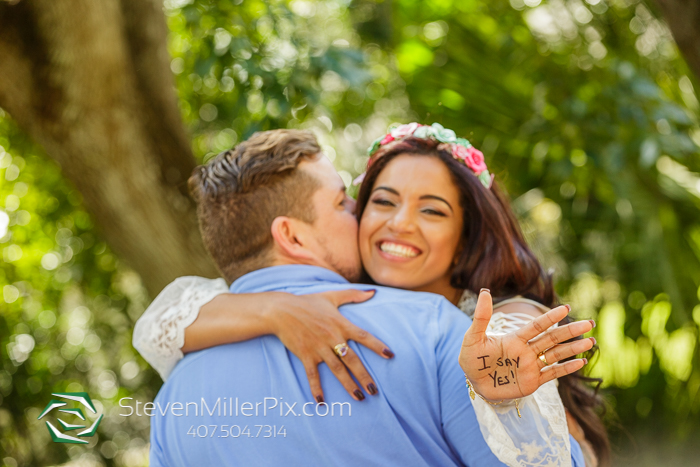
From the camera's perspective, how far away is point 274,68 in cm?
266

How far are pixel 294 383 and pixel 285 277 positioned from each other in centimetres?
37

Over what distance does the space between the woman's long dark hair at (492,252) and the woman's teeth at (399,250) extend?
165 mm

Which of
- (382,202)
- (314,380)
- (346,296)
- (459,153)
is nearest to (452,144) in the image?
(459,153)

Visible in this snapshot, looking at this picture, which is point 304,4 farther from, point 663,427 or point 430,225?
point 663,427

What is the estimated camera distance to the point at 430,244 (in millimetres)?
1931

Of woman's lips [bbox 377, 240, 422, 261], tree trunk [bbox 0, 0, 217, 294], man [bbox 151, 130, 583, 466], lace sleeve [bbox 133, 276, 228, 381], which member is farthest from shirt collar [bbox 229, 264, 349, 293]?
tree trunk [bbox 0, 0, 217, 294]

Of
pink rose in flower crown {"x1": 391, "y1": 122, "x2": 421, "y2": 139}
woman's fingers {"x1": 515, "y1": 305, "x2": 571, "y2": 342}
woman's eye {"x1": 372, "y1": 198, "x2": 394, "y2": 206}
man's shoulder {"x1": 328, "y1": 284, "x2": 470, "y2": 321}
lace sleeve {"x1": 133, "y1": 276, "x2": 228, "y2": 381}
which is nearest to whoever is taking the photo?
woman's fingers {"x1": 515, "y1": 305, "x2": 571, "y2": 342}

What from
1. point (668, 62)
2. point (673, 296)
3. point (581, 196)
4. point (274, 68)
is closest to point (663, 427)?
point (673, 296)

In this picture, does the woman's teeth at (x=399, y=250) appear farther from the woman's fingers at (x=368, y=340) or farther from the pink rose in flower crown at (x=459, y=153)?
the woman's fingers at (x=368, y=340)

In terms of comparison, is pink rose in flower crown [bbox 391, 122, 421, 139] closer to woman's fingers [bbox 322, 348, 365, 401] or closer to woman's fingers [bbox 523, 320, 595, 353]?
woman's fingers [bbox 322, 348, 365, 401]

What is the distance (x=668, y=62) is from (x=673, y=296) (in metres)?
1.33

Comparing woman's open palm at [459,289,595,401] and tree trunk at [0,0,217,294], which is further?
tree trunk at [0,0,217,294]

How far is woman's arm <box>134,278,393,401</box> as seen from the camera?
1.41 m

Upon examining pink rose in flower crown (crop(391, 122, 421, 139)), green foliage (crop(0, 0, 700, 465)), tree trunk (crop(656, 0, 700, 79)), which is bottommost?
green foliage (crop(0, 0, 700, 465))
